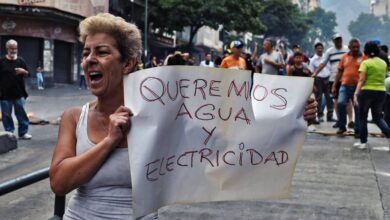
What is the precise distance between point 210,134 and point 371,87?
752 cm

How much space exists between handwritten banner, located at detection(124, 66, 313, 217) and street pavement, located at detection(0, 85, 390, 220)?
3001 mm

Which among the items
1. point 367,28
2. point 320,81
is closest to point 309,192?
point 320,81

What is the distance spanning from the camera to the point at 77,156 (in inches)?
88.8

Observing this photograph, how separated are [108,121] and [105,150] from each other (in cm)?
20

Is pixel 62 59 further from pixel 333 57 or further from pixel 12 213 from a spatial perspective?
pixel 12 213

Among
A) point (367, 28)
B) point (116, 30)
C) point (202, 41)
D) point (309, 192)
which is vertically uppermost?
point (367, 28)

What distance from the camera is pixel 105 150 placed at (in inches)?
86.2

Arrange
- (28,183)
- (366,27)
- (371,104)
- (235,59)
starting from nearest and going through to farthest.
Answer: (28,183)
(371,104)
(235,59)
(366,27)

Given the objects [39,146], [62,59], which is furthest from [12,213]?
[62,59]

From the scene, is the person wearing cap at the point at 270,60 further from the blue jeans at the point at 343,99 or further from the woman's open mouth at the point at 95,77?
the woman's open mouth at the point at 95,77

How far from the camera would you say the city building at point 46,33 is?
104 ft

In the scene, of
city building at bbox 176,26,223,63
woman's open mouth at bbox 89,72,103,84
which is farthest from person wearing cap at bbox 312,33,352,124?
city building at bbox 176,26,223,63

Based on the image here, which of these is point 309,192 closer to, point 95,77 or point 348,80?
point 95,77

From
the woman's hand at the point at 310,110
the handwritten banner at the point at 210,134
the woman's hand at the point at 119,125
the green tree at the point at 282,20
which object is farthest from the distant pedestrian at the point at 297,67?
the green tree at the point at 282,20
